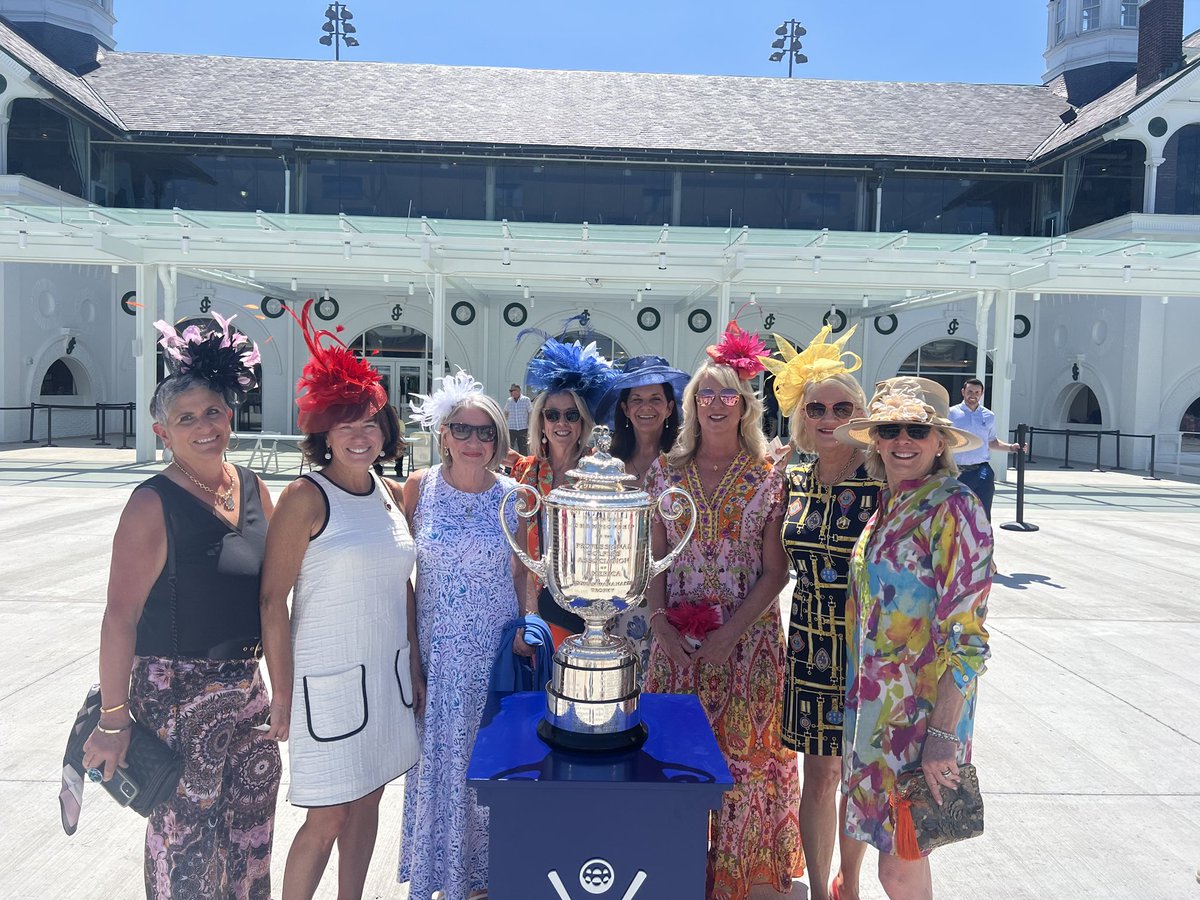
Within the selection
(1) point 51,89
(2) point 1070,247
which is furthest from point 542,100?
(2) point 1070,247

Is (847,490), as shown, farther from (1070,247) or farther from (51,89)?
(51,89)

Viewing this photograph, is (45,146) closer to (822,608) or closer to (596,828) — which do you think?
(822,608)

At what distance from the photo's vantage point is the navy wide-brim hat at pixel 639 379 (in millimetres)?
3252

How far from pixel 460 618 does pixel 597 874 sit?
986 millimetres

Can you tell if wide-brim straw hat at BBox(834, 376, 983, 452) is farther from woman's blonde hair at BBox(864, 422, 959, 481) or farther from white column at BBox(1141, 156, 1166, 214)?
white column at BBox(1141, 156, 1166, 214)

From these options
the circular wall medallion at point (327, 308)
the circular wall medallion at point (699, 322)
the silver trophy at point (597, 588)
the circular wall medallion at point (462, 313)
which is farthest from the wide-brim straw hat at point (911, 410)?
the circular wall medallion at point (327, 308)

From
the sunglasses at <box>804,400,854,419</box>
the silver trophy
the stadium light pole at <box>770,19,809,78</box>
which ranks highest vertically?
the stadium light pole at <box>770,19,809,78</box>

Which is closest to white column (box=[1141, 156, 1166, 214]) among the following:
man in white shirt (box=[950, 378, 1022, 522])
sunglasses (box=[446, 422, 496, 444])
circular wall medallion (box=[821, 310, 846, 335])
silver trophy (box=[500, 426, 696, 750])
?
circular wall medallion (box=[821, 310, 846, 335])

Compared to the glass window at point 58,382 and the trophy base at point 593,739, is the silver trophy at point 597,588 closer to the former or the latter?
the trophy base at point 593,739

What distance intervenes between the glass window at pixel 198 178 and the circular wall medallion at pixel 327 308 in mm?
2539

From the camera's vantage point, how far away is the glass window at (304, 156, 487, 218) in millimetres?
19984

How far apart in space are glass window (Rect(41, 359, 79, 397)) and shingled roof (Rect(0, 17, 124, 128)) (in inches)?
242

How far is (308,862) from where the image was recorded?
8.01ft

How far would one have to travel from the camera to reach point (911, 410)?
2275 millimetres
